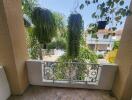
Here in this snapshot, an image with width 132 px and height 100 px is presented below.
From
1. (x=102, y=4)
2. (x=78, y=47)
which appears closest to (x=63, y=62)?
(x=78, y=47)

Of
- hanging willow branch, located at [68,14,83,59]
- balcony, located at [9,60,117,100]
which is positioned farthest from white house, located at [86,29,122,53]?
balcony, located at [9,60,117,100]

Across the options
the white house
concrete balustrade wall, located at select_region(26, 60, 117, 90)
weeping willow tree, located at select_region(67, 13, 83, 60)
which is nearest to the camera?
weeping willow tree, located at select_region(67, 13, 83, 60)

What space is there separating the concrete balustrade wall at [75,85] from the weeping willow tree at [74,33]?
2.11ft

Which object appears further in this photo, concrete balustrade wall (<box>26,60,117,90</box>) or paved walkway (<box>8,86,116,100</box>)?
concrete balustrade wall (<box>26,60,117,90</box>)

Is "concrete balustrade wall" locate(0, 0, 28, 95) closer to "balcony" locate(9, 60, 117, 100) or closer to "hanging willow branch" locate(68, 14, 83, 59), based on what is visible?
"balcony" locate(9, 60, 117, 100)

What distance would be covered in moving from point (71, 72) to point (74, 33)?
35.1 inches

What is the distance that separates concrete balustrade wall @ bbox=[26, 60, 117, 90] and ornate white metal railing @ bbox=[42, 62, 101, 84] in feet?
0.25

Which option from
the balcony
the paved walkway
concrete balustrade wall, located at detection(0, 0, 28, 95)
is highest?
concrete balustrade wall, located at detection(0, 0, 28, 95)

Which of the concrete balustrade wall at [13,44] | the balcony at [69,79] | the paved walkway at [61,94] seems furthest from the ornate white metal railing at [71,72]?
the concrete balustrade wall at [13,44]

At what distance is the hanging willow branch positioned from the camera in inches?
82.7

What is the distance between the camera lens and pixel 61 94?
244 centimetres

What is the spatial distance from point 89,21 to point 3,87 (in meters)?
1.82

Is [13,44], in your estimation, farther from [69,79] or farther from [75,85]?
[75,85]

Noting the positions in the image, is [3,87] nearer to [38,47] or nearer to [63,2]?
[38,47]
